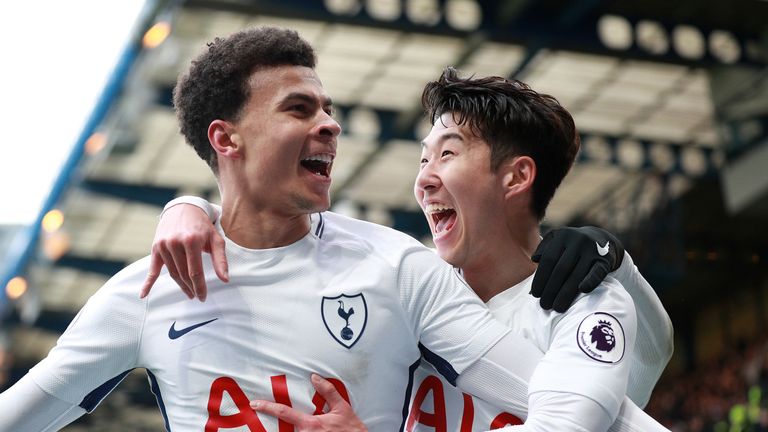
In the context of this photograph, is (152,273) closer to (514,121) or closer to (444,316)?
(444,316)

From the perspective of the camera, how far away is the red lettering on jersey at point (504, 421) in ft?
12.1

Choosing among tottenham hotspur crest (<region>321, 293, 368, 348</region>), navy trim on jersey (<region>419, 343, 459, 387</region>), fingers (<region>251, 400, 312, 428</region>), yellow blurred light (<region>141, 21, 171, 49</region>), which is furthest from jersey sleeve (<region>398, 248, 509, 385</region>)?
yellow blurred light (<region>141, 21, 171, 49</region>)

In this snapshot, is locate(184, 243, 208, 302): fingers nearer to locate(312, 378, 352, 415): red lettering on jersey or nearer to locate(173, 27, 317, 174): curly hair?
locate(312, 378, 352, 415): red lettering on jersey

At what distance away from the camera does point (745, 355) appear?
2373cm

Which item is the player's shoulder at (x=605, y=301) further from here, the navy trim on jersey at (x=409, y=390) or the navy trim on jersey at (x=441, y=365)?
the navy trim on jersey at (x=409, y=390)

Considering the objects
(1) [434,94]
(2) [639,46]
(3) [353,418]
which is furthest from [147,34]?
(3) [353,418]

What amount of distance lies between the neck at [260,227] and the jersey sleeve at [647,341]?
4.03ft

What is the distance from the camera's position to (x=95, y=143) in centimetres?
1753

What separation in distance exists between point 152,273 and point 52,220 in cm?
1759

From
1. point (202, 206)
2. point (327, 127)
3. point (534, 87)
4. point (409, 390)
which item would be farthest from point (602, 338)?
point (534, 87)

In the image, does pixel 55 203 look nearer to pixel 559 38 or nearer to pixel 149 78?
pixel 149 78

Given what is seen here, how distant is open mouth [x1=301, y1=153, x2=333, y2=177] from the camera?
3811 mm

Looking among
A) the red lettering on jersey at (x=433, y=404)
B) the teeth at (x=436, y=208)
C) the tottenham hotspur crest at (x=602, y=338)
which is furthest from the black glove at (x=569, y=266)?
the teeth at (x=436, y=208)

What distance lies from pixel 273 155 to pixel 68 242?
20.3 meters
